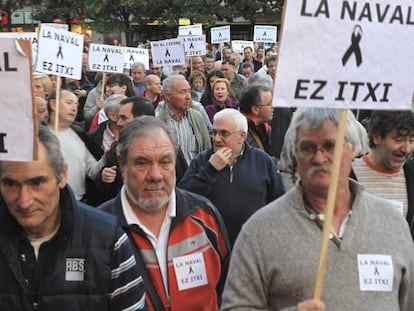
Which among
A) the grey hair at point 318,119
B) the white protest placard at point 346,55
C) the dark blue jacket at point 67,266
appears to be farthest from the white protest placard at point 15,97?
the grey hair at point 318,119

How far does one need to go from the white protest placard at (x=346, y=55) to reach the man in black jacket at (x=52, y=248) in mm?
892

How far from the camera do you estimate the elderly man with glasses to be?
4457 millimetres

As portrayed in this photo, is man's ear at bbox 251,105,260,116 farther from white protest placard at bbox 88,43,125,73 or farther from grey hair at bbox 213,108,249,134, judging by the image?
white protest placard at bbox 88,43,125,73

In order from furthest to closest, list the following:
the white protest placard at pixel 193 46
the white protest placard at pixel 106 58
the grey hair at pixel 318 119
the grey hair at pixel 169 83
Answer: the white protest placard at pixel 193 46
the white protest placard at pixel 106 58
the grey hair at pixel 169 83
the grey hair at pixel 318 119

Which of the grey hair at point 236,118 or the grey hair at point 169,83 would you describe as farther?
the grey hair at point 169,83

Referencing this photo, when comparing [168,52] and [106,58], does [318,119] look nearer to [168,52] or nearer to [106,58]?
[106,58]

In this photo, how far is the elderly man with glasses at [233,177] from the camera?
446cm

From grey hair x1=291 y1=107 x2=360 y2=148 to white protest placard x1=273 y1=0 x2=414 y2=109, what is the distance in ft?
0.46

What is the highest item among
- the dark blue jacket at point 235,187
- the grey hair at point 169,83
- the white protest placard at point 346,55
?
the white protest placard at point 346,55

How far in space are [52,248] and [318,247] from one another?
1.01 m

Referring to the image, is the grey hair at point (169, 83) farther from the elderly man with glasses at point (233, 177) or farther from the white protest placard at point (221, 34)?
the white protest placard at point (221, 34)

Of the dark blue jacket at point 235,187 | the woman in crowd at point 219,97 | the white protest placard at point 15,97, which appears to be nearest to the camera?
the white protest placard at point 15,97

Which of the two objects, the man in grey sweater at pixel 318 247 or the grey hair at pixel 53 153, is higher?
the grey hair at pixel 53 153

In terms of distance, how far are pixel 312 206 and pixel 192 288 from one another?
834 mm
